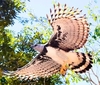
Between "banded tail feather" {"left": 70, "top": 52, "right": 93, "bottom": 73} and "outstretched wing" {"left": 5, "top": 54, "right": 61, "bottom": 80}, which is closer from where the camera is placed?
"banded tail feather" {"left": 70, "top": 52, "right": 93, "bottom": 73}

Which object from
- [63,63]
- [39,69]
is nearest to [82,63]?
[63,63]

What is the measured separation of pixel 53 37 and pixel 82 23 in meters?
0.61

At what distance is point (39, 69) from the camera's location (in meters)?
6.02

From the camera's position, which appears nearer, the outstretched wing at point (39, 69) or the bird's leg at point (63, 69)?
the bird's leg at point (63, 69)

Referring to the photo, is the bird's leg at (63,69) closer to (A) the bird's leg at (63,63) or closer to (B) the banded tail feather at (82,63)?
(A) the bird's leg at (63,63)

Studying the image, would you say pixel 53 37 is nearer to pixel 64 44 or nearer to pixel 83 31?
pixel 64 44

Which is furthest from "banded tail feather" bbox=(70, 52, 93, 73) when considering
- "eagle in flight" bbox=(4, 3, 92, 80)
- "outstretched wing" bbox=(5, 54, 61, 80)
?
"outstretched wing" bbox=(5, 54, 61, 80)

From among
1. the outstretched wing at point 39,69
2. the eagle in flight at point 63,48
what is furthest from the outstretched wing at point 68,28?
the outstretched wing at point 39,69

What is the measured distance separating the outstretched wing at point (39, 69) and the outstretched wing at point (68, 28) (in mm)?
376

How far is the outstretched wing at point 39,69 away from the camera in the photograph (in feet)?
19.4

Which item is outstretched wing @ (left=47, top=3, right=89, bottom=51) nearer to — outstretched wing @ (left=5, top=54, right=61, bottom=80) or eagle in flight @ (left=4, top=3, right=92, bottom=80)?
A: eagle in flight @ (left=4, top=3, right=92, bottom=80)

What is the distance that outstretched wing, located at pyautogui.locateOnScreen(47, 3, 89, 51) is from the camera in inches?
217

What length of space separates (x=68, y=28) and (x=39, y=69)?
0.95 metres

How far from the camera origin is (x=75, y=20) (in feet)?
18.3
